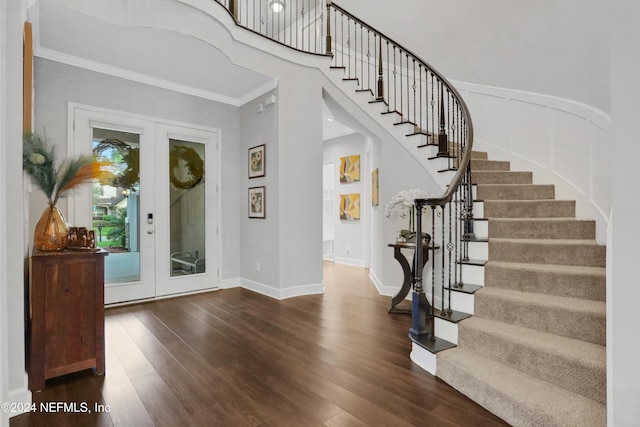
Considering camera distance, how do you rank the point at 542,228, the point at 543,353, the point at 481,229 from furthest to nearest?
1. the point at 481,229
2. the point at 542,228
3. the point at 543,353

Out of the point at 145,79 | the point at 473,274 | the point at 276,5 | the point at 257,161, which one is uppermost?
the point at 276,5

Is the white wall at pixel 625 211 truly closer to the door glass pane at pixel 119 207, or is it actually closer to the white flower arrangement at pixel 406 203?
the white flower arrangement at pixel 406 203

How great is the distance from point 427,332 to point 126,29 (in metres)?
4.02

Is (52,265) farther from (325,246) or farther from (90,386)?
(325,246)

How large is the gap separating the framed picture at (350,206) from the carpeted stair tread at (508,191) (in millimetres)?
3721

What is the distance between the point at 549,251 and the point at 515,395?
1504mm

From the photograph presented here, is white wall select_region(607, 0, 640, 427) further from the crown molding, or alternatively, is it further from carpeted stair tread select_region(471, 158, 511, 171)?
the crown molding

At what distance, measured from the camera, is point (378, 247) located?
5371 mm

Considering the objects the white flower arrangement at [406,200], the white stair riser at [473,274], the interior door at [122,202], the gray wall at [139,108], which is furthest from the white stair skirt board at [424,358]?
the interior door at [122,202]

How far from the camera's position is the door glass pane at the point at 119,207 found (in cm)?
414

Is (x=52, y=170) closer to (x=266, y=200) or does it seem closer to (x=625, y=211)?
(x=266, y=200)

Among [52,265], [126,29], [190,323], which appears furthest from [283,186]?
[52,265]

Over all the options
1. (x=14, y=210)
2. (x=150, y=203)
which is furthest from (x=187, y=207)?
(x=14, y=210)

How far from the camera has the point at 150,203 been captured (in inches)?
176
